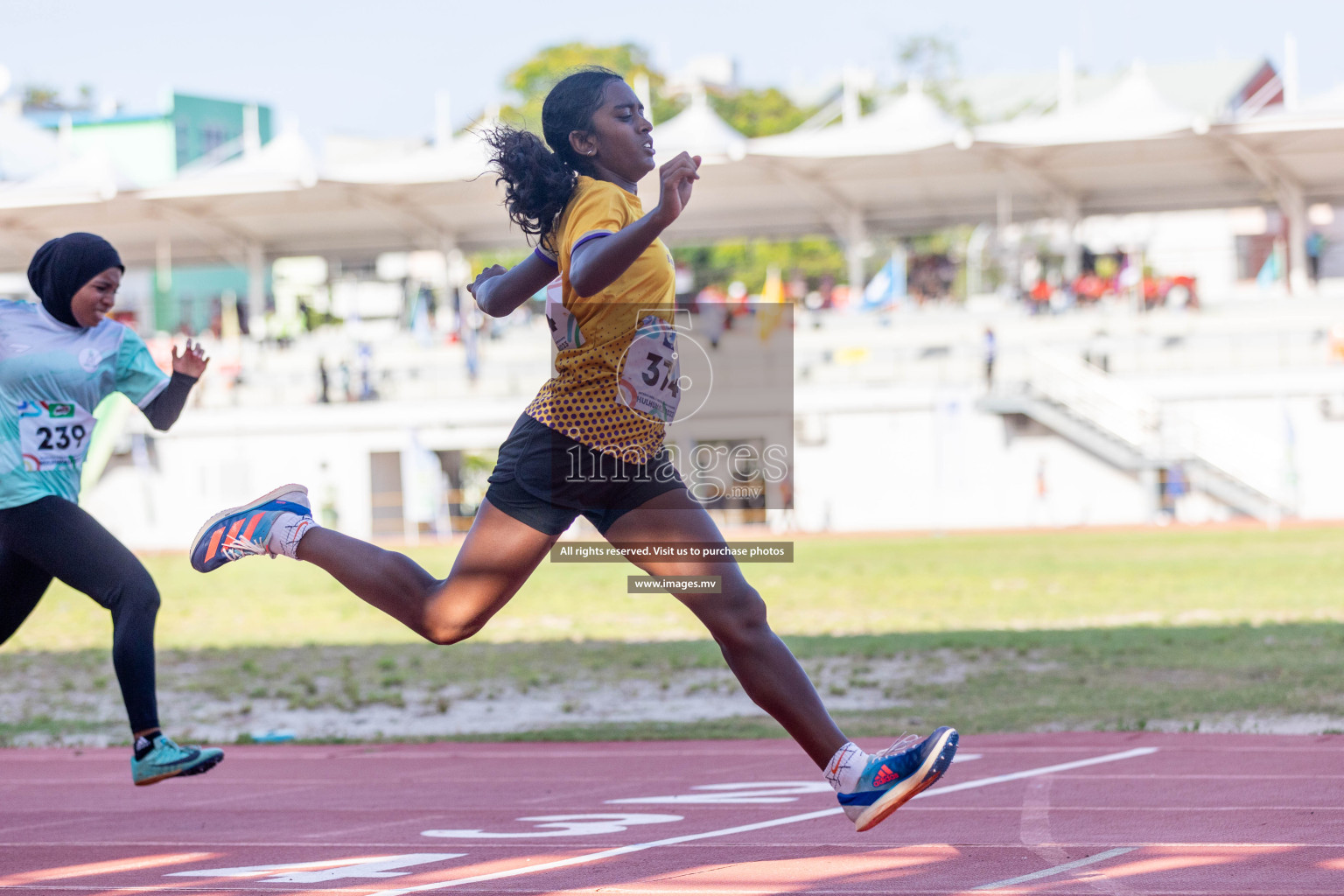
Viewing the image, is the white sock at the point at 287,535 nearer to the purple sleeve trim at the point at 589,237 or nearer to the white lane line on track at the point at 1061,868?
the purple sleeve trim at the point at 589,237

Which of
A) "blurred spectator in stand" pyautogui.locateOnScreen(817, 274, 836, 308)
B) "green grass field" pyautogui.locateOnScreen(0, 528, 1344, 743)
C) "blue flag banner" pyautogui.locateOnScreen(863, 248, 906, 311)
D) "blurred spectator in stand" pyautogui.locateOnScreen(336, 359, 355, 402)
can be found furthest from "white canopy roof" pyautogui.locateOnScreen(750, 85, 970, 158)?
"green grass field" pyautogui.locateOnScreen(0, 528, 1344, 743)

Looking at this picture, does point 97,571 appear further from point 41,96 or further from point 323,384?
point 41,96

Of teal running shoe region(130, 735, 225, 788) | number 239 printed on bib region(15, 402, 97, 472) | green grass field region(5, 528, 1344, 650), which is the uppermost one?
number 239 printed on bib region(15, 402, 97, 472)

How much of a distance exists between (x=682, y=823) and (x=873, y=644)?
699 centimetres

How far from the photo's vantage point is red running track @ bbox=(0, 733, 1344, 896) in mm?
4324

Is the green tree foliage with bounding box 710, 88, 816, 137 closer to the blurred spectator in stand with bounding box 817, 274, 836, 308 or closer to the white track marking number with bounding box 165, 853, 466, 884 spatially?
the blurred spectator in stand with bounding box 817, 274, 836, 308

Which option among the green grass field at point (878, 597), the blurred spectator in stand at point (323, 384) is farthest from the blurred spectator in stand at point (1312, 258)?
the blurred spectator in stand at point (323, 384)

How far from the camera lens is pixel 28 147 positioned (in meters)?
54.6

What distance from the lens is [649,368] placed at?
4176 mm

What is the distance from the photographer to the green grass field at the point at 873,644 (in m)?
8.84

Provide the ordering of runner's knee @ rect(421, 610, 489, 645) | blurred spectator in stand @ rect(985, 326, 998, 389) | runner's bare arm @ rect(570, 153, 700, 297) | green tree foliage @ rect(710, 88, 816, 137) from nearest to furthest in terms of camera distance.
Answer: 1. runner's bare arm @ rect(570, 153, 700, 297)
2. runner's knee @ rect(421, 610, 489, 645)
3. blurred spectator in stand @ rect(985, 326, 998, 389)
4. green tree foliage @ rect(710, 88, 816, 137)

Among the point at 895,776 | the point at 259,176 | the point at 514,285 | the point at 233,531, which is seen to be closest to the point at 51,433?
the point at 233,531

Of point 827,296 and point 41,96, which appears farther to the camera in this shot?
point 41,96

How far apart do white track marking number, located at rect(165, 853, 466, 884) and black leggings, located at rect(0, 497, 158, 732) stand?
847 mm
